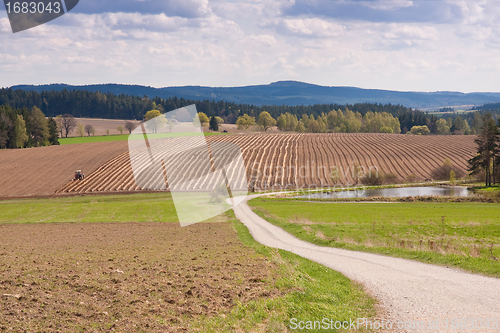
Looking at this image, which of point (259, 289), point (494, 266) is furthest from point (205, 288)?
point (494, 266)

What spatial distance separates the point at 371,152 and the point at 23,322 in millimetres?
87708

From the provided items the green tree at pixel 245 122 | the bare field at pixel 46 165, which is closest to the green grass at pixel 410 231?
the bare field at pixel 46 165

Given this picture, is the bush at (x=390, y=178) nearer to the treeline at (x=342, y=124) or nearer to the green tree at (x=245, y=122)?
the treeline at (x=342, y=124)

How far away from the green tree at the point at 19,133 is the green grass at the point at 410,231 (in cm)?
9722

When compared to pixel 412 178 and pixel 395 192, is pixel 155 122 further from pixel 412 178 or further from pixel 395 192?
pixel 412 178

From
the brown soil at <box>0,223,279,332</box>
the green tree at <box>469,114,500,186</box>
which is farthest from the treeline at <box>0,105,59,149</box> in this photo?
the green tree at <box>469,114,500,186</box>

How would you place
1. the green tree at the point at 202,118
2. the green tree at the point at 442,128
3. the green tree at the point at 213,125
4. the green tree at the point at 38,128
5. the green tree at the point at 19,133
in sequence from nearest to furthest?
the green tree at the point at 19,133, the green tree at the point at 38,128, the green tree at the point at 202,118, the green tree at the point at 213,125, the green tree at the point at 442,128

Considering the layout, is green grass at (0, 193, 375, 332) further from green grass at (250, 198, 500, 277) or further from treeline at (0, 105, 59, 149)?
treeline at (0, 105, 59, 149)

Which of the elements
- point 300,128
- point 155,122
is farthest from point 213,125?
point 155,122

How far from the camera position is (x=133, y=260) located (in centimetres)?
1723

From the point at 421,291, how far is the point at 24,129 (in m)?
122

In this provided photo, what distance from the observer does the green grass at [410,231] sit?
728 inches

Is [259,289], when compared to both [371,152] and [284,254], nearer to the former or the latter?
[284,254]

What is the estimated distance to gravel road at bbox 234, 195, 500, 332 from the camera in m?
10.9
